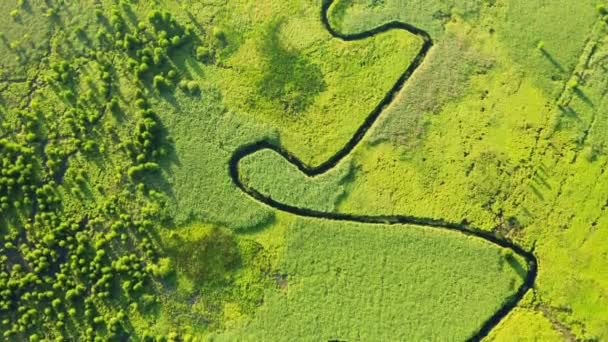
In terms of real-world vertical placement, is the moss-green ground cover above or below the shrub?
below

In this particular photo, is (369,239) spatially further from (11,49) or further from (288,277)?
(11,49)

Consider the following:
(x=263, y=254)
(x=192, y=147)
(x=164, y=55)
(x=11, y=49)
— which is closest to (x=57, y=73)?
(x=11, y=49)

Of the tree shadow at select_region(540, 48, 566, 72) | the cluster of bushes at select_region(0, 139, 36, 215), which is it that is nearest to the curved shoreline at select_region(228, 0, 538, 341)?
the tree shadow at select_region(540, 48, 566, 72)

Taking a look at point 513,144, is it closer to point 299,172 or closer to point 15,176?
point 299,172

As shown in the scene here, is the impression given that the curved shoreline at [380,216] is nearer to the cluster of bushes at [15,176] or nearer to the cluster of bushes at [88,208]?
the cluster of bushes at [88,208]

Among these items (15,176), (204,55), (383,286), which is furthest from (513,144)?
(15,176)

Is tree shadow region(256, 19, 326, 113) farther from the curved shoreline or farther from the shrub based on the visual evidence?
the shrub
